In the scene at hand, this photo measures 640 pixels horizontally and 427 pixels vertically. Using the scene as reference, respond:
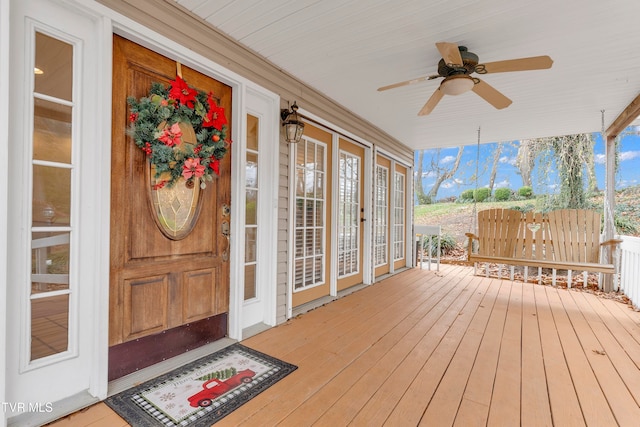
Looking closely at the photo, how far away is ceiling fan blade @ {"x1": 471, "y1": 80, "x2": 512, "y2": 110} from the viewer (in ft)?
8.47

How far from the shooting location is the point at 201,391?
1.75 metres

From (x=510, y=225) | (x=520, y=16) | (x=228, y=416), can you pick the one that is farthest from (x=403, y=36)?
(x=510, y=225)

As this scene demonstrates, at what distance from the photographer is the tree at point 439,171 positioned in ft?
35.7

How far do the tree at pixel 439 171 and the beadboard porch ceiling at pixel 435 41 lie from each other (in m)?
7.11

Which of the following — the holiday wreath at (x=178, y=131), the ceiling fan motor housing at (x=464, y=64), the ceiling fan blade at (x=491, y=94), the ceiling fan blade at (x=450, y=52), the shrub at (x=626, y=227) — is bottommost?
the shrub at (x=626, y=227)

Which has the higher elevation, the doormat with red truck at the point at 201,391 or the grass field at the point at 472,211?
the grass field at the point at 472,211

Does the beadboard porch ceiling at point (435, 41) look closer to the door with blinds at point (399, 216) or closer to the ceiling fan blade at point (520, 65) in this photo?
the ceiling fan blade at point (520, 65)

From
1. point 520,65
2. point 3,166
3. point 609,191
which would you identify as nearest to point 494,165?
point 609,191

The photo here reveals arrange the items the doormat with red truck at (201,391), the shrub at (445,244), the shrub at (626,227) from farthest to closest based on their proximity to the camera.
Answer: the shrub at (445,244) → the shrub at (626,227) → the doormat with red truck at (201,391)

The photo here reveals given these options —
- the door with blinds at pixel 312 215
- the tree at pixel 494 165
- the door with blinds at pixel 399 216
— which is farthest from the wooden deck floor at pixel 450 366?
the tree at pixel 494 165

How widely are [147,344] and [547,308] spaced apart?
13.8ft

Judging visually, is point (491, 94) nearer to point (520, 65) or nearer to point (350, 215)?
point (520, 65)

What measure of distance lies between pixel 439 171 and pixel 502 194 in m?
2.36

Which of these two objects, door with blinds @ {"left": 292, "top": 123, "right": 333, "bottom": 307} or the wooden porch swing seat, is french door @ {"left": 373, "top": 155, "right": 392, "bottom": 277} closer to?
door with blinds @ {"left": 292, "top": 123, "right": 333, "bottom": 307}
